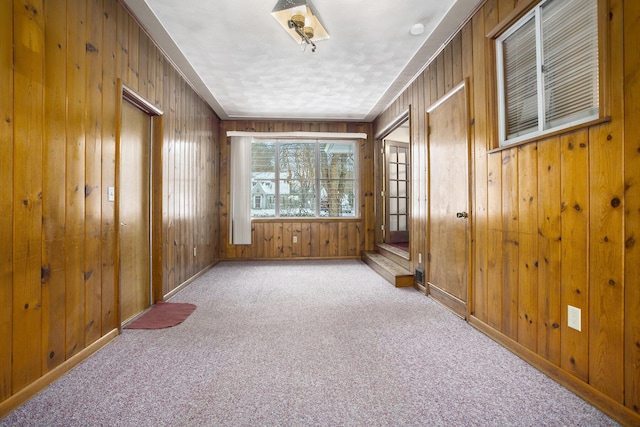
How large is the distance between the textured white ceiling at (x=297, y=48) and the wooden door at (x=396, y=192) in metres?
1.13

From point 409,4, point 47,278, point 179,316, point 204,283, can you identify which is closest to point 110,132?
point 47,278

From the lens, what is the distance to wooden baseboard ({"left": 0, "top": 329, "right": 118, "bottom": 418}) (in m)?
1.43

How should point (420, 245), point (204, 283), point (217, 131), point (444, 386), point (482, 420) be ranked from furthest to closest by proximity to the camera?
point (217, 131) → point (204, 283) → point (420, 245) → point (444, 386) → point (482, 420)

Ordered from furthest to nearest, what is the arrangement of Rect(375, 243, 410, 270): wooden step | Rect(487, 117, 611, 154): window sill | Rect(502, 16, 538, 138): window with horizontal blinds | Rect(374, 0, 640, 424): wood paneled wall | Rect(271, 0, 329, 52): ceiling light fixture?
Rect(375, 243, 410, 270): wooden step
Rect(271, 0, 329, 52): ceiling light fixture
Rect(502, 16, 538, 138): window with horizontal blinds
Rect(487, 117, 611, 154): window sill
Rect(374, 0, 640, 424): wood paneled wall

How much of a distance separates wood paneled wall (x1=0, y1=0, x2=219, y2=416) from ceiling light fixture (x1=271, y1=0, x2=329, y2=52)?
1.25 metres

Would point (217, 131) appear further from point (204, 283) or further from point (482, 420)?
point (482, 420)

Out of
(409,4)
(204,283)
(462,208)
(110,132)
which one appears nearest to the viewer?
(110,132)

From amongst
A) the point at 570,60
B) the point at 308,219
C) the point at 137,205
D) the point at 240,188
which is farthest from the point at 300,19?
the point at 308,219

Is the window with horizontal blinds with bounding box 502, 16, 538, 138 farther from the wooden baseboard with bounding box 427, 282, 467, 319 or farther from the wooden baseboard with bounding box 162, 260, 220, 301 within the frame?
the wooden baseboard with bounding box 162, 260, 220, 301

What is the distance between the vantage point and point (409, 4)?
2412mm

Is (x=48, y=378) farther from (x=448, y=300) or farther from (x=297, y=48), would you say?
(x=297, y=48)

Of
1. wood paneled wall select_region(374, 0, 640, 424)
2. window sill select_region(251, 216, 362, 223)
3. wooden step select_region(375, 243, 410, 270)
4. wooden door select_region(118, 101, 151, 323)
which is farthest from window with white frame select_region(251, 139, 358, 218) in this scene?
wood paneled wall select_region(374, 0, 640, 424)

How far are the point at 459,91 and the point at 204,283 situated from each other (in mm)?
3629

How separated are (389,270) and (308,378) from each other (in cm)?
252
